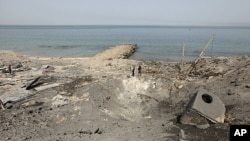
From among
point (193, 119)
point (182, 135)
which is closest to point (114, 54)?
point (193, 119)

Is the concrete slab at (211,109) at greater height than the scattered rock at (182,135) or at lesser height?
greater

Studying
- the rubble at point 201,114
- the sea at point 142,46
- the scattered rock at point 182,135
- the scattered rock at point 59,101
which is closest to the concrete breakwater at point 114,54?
the sea at point 142,46

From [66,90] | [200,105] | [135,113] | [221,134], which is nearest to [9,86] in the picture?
[66,90]

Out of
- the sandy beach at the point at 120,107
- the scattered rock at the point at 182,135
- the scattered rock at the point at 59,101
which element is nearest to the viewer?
the scattered rock at the point at 182,135

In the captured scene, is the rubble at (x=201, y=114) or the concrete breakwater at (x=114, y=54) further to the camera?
the concrete breakwater at (x=114, y=54)

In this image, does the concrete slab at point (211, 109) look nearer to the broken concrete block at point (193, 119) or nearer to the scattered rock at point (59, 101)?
the broken concrete block at point (193, 119)

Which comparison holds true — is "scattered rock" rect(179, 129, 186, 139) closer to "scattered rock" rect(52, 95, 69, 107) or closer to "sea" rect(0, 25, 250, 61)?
"scattered rock" rect(52, 95, 69, 107)

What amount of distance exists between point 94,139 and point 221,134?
407 cm

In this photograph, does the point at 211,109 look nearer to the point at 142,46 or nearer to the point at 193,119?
the point at 193,119

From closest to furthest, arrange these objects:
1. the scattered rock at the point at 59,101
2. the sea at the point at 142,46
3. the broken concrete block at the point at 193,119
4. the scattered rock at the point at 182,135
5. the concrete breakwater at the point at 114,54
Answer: the scattered rock at the point at 182,135
the broken concrete block at the point at 193,119
the scattered rock at the point at 59,101
the concrete breakwater at the point at 114,54
the sea at the point at 142,46

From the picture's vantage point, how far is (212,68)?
16938mm

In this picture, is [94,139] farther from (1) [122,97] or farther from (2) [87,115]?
(1) [122,97]

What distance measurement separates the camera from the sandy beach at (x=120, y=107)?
9492 mm

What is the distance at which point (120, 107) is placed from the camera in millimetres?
12062
